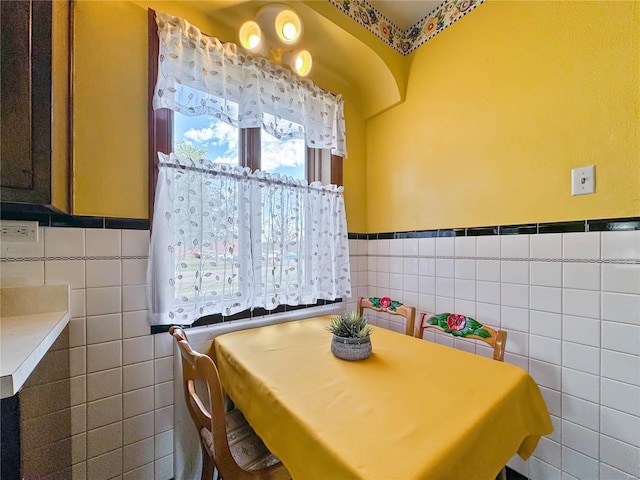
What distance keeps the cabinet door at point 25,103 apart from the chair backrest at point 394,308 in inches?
61.3

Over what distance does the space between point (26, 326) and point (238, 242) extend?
83 centimetres

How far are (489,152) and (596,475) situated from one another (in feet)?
5.02

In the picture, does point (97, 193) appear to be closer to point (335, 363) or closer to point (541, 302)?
point (335, 363)

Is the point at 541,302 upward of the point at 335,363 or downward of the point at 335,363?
upward

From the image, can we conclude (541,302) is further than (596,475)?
Yes

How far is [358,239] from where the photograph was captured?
85.1 inches

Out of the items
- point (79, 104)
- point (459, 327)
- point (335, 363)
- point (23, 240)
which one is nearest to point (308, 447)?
point (335, 363)

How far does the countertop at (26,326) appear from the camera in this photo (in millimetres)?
564

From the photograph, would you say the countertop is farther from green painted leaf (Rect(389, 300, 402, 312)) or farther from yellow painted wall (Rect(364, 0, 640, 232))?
yellow painted wall (Rect(364, 0, 640, 232))

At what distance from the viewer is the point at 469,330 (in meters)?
1.29

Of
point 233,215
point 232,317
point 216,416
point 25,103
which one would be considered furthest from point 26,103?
point 232,317

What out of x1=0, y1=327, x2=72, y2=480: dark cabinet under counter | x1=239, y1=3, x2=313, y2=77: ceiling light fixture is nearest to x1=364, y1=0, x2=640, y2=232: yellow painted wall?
x1=239, y1=3, x2=313, y2=77: ceiling light fixture

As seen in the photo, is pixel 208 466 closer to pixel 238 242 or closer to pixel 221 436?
pixel 221 436

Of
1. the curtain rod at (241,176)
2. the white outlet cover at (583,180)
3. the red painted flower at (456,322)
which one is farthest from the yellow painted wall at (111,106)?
the white outlet cover at (583,180)
